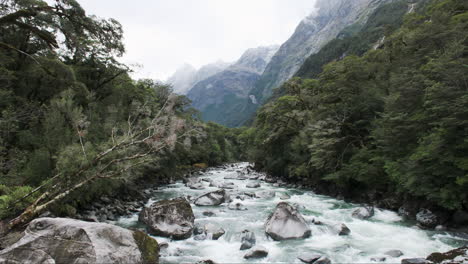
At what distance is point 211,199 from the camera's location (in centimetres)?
1543

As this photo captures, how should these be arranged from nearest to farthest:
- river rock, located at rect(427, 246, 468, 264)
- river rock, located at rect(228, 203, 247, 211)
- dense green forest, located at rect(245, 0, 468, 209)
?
river rock, located at rect(427, 246, 468, 264)
dense green forest, located at rect(245, 0, 468, 209)
river rock, located at rect(228, 203, 247, 211)

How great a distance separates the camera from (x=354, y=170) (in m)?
14.5

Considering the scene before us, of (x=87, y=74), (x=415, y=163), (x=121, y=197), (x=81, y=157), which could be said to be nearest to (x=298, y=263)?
(x=415, y=163)

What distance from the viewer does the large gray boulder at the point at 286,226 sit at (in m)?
9.40

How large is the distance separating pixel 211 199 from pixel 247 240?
6.74m

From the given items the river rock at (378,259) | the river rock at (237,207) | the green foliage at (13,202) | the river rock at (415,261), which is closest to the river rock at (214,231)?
the river rock at (237,207)

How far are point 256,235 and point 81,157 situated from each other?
294 inches

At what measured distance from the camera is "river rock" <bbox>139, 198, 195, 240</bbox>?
974cm

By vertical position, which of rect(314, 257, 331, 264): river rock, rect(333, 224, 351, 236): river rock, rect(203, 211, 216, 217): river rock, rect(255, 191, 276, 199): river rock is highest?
rect(333, 224, 351, 236): river rock

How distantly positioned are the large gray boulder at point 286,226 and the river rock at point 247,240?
786mm

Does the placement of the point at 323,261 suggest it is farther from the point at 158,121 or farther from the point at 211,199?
the point at 158,121

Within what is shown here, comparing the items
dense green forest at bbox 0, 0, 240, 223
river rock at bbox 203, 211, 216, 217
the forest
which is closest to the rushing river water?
river rock at bbox 203, 211, 216, 217

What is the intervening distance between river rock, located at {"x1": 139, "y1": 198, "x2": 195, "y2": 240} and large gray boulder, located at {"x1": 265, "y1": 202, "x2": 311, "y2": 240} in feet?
10.8

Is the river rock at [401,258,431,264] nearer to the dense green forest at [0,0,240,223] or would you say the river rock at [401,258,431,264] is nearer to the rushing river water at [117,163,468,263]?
the rushing river water at [117,163,468,263]
